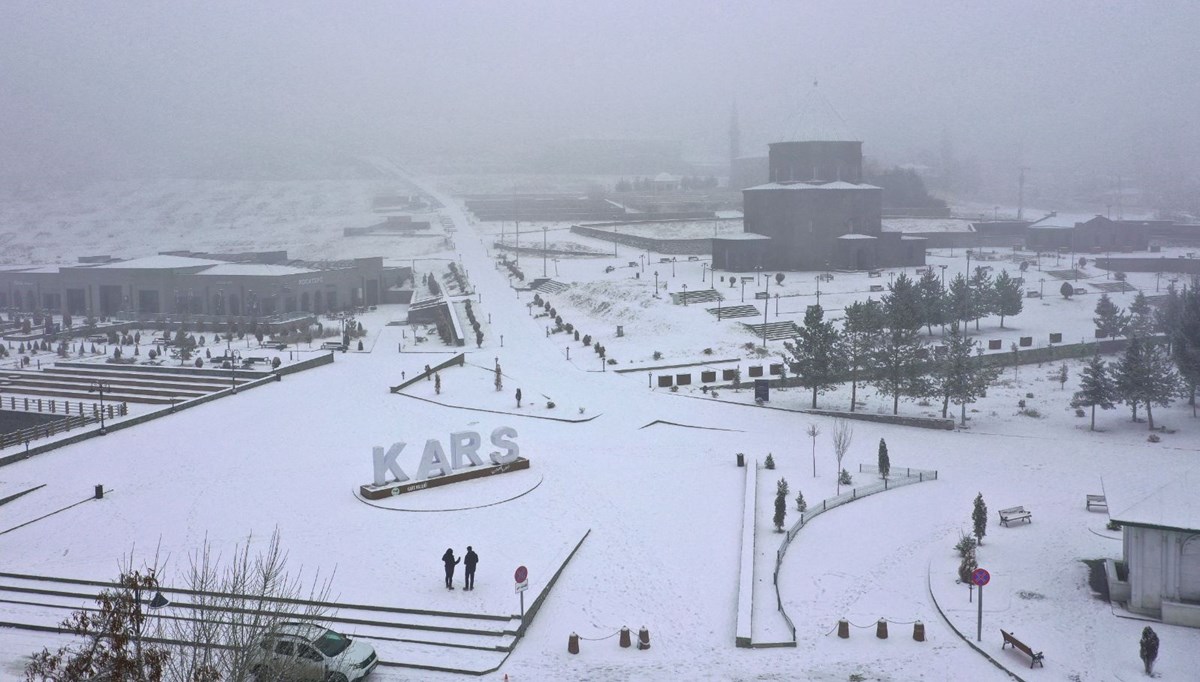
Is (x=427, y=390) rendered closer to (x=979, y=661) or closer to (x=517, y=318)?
(x=517, y=318)

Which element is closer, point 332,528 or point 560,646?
point 560,646

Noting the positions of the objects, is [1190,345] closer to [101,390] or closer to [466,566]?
[466,566]

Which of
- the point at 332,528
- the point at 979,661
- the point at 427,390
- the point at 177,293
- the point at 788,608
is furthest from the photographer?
the point at 177,293

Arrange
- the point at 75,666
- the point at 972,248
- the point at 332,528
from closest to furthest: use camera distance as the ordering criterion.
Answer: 1. the point at 75,666
2. the point at 332,528
3. the point at 972,248

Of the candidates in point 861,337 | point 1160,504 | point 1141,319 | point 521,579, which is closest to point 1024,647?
point 1160,504

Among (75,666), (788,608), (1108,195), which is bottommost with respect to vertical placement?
(788,608)

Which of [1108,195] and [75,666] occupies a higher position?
[1108,195]

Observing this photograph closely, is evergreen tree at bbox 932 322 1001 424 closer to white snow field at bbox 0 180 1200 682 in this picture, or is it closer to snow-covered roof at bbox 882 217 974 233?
white snow field at bbox 0 180 1200 682

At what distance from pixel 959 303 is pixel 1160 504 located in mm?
26875

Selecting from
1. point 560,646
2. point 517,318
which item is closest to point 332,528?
point 560,646

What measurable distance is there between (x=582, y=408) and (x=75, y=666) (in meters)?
22.4

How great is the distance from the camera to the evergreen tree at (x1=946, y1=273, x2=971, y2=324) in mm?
40969

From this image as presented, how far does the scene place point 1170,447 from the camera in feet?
86.6

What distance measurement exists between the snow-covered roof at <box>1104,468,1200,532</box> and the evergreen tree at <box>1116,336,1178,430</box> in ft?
39.1
